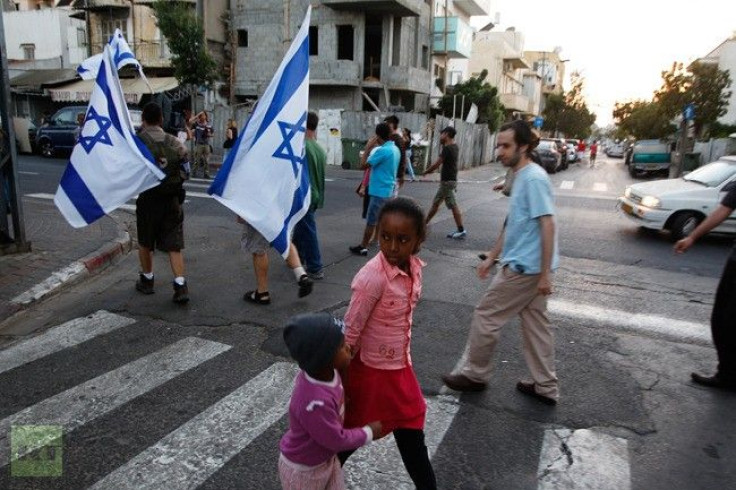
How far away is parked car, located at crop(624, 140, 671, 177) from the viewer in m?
26.9

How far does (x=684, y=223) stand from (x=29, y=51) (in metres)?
39.6

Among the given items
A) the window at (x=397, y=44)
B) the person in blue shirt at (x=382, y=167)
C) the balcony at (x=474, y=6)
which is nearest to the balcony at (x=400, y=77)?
the window at (x=397, y=44)

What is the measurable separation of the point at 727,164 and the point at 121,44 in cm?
1028

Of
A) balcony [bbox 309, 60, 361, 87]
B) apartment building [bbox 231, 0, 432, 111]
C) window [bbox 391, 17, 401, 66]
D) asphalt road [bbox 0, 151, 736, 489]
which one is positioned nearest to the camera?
asphalt road [bbox 0, 151, 736, 489]

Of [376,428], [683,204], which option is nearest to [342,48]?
[683,204]

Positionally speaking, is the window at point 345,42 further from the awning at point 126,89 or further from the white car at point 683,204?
the white car at point 683,204

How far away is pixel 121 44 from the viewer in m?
6.51

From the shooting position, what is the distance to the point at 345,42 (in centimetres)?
2747

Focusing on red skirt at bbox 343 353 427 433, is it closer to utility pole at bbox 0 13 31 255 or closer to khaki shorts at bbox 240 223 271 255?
khaki shorts at bbox 240 223 271 255

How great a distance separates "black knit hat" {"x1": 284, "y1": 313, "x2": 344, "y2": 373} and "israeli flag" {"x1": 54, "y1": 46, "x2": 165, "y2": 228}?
3826 mm

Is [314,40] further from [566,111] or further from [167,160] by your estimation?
[566,111]

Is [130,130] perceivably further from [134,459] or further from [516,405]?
[516,405]

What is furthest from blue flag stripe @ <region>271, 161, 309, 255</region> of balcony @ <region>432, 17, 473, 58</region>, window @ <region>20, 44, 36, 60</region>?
window @ <region>20, 44, 36, 60</region>

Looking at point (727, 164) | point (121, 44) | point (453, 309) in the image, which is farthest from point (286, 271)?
point (727, 164)
